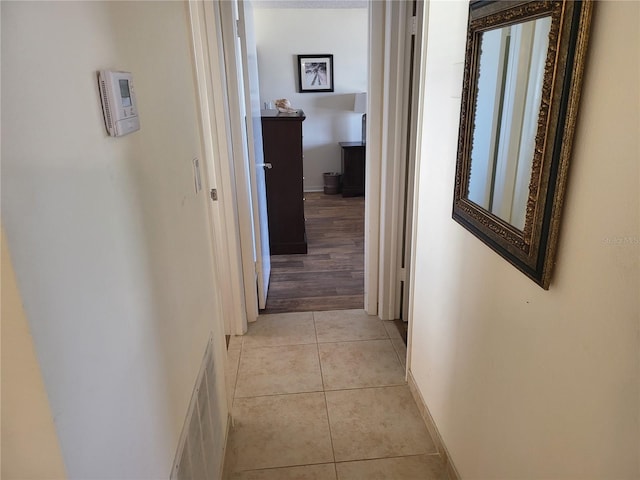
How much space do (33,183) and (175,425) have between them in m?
0.79

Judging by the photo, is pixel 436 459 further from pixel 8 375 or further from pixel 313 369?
pixel 8 375

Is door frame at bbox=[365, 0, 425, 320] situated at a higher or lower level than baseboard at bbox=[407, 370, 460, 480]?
higher

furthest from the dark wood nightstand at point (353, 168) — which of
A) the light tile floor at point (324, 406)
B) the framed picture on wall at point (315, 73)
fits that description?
the light tile floor at point (324, 406)

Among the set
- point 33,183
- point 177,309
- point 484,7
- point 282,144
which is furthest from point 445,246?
point 282,144

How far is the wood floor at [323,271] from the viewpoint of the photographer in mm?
3168

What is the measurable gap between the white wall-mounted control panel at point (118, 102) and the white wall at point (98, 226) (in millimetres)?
23

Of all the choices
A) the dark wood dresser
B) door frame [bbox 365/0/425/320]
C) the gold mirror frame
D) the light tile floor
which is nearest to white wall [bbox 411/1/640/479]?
the gold mirror frame

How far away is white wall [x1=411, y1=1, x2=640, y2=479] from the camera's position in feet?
2.59

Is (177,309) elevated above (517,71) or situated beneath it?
situated beneath

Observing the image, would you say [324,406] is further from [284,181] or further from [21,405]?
[284,181]

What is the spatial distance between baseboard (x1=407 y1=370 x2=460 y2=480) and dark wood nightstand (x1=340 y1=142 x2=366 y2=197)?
4.01m

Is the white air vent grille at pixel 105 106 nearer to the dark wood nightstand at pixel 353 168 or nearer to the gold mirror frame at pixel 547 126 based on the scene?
the gold mirror frame at pixel 547 126

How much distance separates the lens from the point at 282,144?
143 inches

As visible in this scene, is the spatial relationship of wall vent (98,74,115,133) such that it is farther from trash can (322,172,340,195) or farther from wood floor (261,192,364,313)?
trash can (322,172,340,195)
